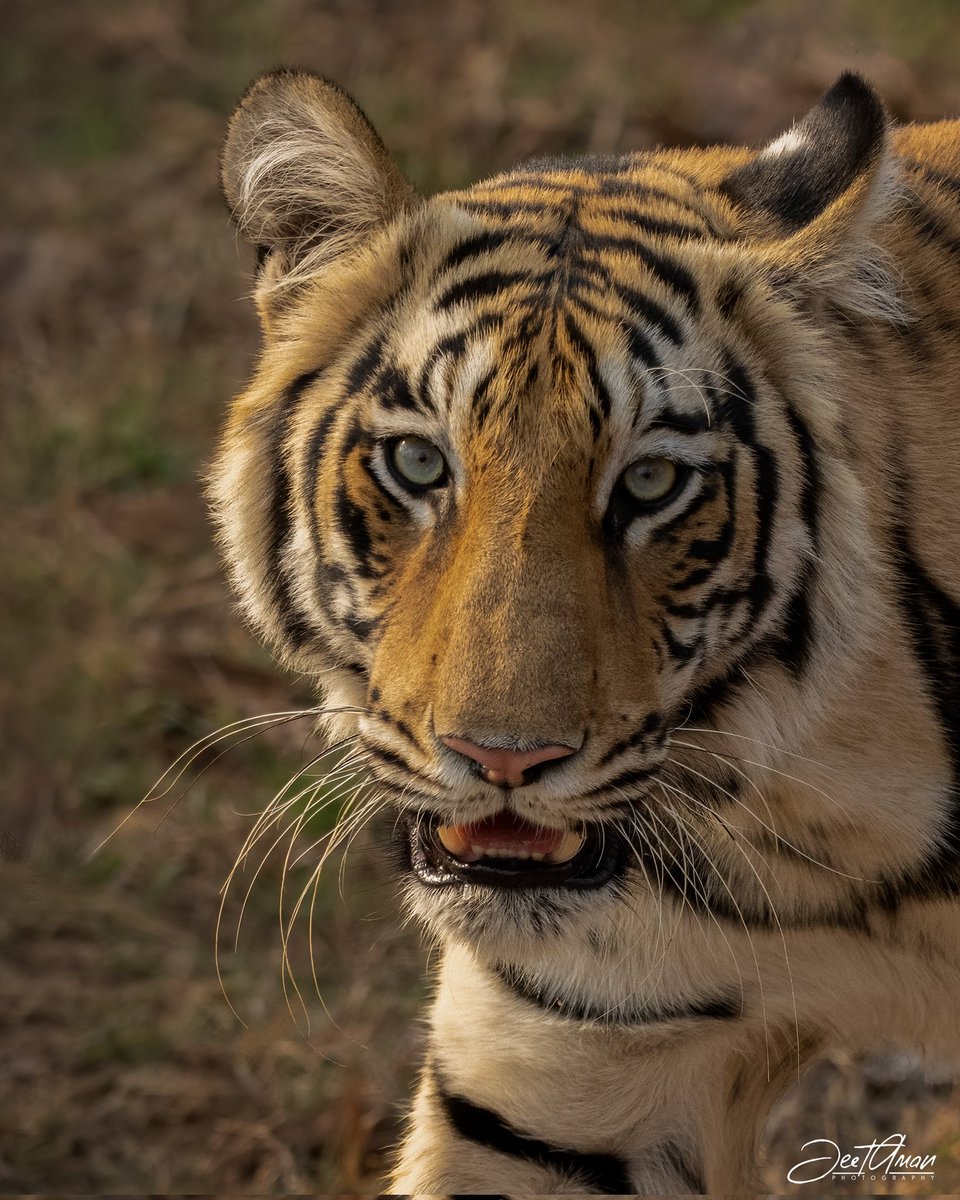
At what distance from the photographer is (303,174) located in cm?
210

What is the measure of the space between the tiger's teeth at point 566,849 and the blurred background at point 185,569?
940 millimetres

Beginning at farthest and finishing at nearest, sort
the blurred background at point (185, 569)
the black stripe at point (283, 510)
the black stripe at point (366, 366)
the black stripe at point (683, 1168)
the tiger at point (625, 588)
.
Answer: the blurred background at point (185, 569)
the black stripe at point (683, 1168)
the black stripe at point (283, 510)
the black stripe at point (366, 366)
the tiger at point (625, 588)

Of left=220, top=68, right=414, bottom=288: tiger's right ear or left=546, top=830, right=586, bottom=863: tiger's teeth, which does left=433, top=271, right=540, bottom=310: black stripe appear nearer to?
left=220, top=68, right=414, bottom=288: tiger's right ear

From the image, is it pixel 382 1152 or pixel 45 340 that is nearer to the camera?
pixel 382 1152

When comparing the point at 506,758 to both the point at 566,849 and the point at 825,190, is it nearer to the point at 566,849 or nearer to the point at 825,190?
the point at 566,849

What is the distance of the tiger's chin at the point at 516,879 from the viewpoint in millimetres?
1886

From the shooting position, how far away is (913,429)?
196cm

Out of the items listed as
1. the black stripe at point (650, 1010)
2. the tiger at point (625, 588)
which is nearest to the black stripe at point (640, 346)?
the tiger at point (625, 588)

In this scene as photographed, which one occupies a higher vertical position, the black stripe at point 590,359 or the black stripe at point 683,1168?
the black stripe at point 590,359

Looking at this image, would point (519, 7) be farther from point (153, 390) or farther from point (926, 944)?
point (926, 944)

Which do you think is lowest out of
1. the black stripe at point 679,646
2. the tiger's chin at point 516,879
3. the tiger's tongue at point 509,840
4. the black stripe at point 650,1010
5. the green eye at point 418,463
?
the black stripe at point 650,1010

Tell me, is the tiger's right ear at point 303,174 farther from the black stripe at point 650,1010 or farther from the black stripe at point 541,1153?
the black stripe at point 541,1153

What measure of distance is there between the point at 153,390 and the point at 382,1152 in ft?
8.13

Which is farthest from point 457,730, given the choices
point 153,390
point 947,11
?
point 947,11
